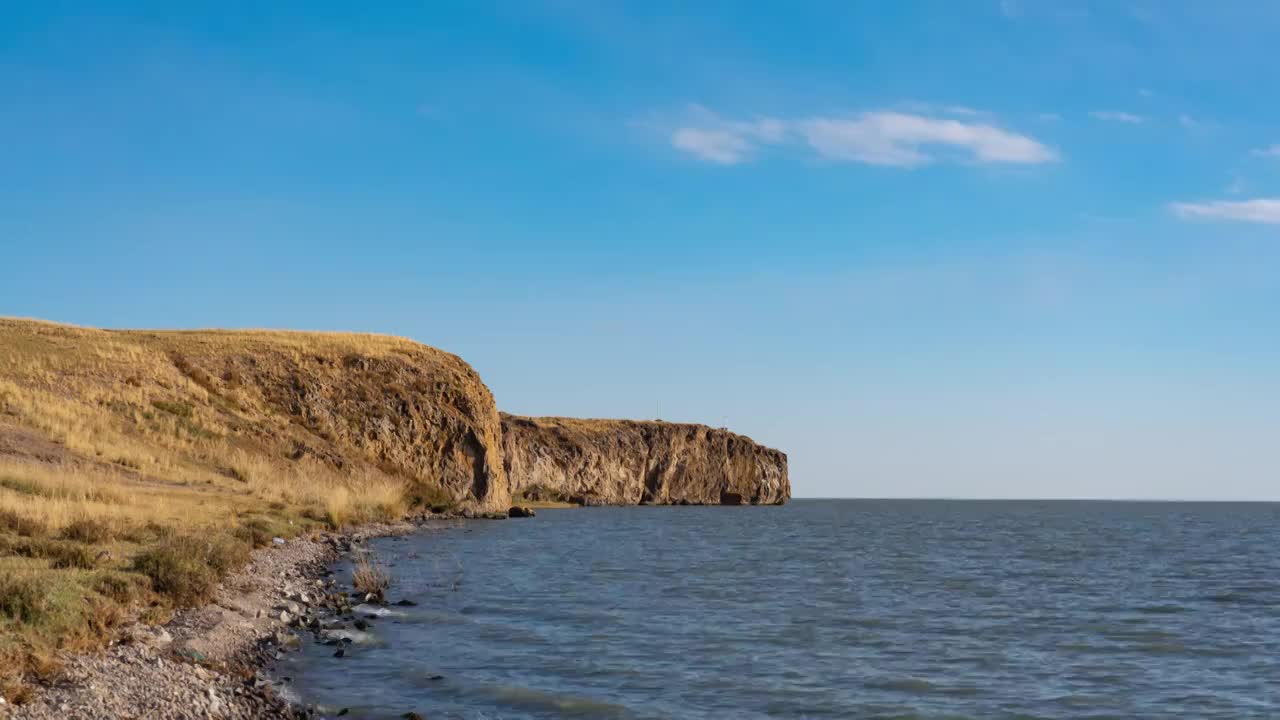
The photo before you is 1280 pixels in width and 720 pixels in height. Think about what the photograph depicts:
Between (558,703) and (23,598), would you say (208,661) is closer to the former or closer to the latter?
(23,598)

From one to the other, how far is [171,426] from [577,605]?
3768cm

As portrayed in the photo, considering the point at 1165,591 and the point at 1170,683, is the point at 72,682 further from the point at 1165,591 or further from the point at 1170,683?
the point at 1165,591

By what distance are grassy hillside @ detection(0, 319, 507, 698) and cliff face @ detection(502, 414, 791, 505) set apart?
43.0 metres

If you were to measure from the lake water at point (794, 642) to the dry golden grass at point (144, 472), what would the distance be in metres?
3.47

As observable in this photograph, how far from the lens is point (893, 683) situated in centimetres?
1750

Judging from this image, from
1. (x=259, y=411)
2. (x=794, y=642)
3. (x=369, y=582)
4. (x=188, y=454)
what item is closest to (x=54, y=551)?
(x=369, y=582)

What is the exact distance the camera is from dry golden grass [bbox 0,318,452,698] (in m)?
16.0

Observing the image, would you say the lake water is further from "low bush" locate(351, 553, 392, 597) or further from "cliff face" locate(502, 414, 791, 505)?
"cliff face" locate(502, 414, 791, 505)

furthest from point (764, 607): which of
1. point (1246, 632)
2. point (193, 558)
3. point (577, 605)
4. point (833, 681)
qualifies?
point (193, 558)

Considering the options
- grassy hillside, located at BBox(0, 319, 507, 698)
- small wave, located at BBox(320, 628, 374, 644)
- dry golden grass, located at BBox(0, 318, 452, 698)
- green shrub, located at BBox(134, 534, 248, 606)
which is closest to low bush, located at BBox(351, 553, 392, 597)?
grassy hillside, located at BBox(0, 319, 507, 698)

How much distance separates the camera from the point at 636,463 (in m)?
152

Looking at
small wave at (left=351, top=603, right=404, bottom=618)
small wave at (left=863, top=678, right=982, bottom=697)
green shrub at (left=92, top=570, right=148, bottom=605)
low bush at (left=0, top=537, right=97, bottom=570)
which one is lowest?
small wave at (left=351, top=603, right=404, bottom=618)

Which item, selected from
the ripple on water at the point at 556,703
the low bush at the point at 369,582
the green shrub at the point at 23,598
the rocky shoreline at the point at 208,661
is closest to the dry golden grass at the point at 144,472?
the green shrub at the point at 23,598

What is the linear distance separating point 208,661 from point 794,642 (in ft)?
38.3
